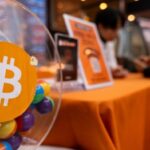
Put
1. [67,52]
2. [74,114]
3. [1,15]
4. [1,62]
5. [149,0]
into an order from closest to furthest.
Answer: [1,62] → [1,15] → [74,114] → [67,52] → [149,0]

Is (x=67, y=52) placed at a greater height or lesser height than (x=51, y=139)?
greater

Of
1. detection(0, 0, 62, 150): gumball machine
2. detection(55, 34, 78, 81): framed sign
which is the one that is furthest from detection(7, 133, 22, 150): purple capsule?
detection(55, 34, 78, 81): framed sign

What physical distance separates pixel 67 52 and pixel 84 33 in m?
0.19

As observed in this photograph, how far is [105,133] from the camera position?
0.68 metres

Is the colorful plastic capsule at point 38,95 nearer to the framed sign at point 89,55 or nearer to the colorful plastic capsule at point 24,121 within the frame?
the colorful plastic capsule at point 24,121

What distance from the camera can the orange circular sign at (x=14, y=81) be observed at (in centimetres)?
52

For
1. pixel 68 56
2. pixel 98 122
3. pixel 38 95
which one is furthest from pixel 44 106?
pixel 68 56

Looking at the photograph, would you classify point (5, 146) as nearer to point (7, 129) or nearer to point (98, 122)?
point (7, 129)

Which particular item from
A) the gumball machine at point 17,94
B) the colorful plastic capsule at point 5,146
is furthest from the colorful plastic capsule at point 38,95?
the colorful plastic capsule at point 5,146

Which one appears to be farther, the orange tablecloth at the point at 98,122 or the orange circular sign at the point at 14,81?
the orange tablecloth at the point at 98,122

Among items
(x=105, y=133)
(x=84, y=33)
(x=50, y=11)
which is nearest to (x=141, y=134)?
(x=105, y=133)

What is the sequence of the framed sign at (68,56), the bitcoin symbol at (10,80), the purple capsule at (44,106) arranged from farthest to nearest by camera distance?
the framed sign at (68,56) → the purple capsule at (44,106) → the bitcoin symbol at (10,80)

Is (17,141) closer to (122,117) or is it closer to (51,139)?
(51,139)

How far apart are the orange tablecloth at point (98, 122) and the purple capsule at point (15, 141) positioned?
188 millimetres
